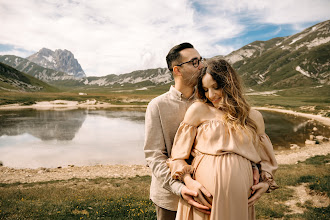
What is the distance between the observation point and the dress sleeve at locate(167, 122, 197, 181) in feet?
9.19

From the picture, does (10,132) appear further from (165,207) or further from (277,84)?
(277,84)

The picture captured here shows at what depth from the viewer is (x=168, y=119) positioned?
3209mm

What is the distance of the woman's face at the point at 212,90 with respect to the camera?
9.83ft

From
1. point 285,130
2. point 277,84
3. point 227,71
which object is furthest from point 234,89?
point 277,84

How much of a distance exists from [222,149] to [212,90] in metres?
0.81

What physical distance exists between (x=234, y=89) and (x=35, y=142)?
1122 inches

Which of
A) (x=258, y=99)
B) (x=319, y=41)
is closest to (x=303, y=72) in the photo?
(x=319, y=41)

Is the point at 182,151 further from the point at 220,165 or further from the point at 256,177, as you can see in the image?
the point at 256,177

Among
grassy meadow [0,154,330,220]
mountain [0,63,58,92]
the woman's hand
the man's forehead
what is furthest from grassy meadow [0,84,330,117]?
the woman's hand

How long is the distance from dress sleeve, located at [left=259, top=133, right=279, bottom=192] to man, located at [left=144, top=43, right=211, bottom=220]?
120cm

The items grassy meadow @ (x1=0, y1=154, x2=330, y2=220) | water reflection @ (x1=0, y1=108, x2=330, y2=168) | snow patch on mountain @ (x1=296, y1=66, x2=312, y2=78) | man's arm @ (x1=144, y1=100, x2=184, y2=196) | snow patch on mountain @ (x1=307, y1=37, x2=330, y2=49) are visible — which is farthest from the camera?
snow patch on mountain @ (x1=307, y1=37, x2=330, y2=49)

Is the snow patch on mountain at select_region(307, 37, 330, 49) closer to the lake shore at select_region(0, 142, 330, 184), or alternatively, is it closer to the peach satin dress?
the lake shore at select_region(0, 142, 330, 184)

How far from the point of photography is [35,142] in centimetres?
2608

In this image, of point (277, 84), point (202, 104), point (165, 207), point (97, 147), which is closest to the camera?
point (202, 104)
